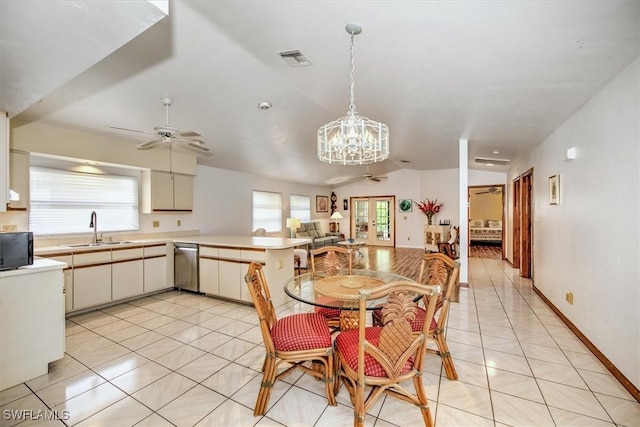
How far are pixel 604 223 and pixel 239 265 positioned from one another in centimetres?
383

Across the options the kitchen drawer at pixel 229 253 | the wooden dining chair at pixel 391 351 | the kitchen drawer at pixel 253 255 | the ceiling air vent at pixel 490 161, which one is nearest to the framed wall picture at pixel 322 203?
the ceiling air vent at pixel 490 161

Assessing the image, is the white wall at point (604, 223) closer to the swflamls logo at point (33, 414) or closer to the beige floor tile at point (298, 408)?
the beige floor tile at point (298, 408)

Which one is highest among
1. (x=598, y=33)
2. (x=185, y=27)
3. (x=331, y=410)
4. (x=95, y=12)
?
(x=185, y=27)

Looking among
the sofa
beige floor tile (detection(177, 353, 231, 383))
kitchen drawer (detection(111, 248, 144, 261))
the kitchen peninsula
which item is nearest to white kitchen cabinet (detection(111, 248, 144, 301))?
kitchen drawer (detection(111, 248, 144, 261))

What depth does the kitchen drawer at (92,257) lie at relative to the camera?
3.31 metres

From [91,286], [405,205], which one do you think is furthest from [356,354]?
[405,205]

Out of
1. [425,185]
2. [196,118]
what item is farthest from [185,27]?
[425,185]

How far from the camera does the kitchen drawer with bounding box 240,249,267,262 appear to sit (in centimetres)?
357

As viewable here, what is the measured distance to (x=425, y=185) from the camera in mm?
9008

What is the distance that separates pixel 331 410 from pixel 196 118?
3.69 metres

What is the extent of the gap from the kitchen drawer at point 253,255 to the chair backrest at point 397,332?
227 cm

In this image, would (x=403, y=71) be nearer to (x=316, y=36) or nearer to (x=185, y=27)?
(x=316, y=36)

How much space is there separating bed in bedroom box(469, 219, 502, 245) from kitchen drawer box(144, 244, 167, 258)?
383 inches

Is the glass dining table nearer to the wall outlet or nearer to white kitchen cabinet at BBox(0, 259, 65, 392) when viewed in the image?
white kitchen cabinet at BBox(0, 259, 65, 392)
